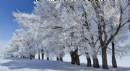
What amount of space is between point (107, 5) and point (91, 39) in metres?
3.90

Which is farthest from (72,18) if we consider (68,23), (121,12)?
(121,12)

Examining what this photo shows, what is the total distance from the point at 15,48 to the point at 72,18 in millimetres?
85414

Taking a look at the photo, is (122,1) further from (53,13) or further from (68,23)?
(53,13)

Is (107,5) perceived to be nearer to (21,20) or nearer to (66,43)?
(66,43)

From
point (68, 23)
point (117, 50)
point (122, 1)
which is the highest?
point (122, 1)

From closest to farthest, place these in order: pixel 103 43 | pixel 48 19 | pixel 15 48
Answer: pixel 103 43
pixel 48 19
pixel 15 48

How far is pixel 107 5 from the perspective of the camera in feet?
86.1

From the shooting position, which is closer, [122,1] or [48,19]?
[122,1]

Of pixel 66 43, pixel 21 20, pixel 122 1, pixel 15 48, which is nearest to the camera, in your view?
pixel 122 1

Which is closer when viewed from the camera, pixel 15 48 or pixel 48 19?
pixel 48 19

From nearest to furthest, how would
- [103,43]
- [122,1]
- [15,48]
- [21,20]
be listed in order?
[122,1]
[103,43]
[21,20]
[15,48]

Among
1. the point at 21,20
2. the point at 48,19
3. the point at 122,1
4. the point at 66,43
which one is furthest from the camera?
the point at 21,20

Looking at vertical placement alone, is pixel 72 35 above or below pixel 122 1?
below

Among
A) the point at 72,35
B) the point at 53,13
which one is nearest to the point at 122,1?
the point at 72,35
